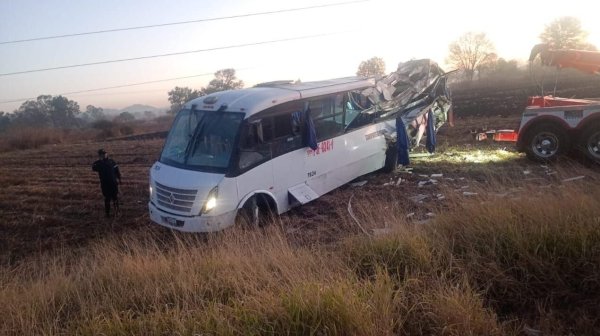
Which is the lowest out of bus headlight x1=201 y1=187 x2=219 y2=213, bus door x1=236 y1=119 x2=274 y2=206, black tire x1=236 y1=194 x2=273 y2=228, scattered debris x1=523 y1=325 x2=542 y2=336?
scattered debris x1=523 y1=325 x2=542 y2=336

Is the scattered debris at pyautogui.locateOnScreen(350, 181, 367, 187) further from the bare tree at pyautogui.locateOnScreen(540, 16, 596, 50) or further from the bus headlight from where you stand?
the bare tree at pyautogui.locateOnScreen(540, 16, 596, 50)

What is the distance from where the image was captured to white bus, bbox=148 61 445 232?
274 inches

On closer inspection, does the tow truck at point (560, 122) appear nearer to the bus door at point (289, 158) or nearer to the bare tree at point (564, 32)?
the bus door at point (289, 158)

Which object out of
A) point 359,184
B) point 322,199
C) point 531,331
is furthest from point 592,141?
point 531,331

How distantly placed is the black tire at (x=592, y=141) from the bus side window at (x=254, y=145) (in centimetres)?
774

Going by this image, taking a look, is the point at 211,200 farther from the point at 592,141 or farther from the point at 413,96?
the point at 592,141

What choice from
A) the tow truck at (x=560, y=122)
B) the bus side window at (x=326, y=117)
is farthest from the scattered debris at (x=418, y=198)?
the tow truck at (x=560, y=122)

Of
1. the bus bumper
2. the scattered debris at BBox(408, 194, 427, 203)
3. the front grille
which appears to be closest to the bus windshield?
the front grille

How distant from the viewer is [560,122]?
10.2m

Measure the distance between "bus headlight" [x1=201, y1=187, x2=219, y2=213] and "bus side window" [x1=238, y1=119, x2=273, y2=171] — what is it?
0.61m

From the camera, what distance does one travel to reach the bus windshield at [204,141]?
7246mm

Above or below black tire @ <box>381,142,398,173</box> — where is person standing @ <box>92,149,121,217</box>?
above

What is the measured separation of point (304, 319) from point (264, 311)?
1.18ft

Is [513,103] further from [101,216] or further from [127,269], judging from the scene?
[127,269]
